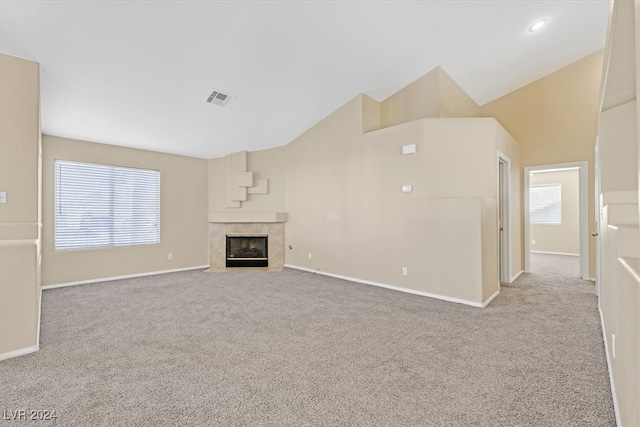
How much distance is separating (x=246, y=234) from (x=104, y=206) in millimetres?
2574

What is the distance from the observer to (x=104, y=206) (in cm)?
524

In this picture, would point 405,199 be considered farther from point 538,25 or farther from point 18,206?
point 18,206

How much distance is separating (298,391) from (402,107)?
4434 millimetres

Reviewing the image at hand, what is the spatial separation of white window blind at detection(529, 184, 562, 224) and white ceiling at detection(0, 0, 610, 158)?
4.21 metres

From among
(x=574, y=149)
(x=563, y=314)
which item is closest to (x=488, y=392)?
(x=563, y=314)

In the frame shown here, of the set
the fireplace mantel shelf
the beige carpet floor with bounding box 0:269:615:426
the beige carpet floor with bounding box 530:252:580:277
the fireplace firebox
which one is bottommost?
the beige carpet floor with bounding box 0:269:615:426

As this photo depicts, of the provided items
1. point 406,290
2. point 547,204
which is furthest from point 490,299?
point 547,204

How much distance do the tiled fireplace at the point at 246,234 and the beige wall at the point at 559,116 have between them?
4.99 meters

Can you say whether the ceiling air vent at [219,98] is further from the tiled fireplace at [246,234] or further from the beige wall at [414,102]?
the beige wall at [414,102]

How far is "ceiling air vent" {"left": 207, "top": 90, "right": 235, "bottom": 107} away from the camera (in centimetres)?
421

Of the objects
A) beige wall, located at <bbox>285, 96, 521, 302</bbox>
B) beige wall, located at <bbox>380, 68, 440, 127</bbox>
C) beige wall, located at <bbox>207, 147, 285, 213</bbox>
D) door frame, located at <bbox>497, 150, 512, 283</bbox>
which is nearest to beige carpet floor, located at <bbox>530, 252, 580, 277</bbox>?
beige wall, located at <bbox>285, 96, 521, 302</bbox>

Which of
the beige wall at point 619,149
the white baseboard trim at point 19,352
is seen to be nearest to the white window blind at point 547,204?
the beige wall at point 619,149

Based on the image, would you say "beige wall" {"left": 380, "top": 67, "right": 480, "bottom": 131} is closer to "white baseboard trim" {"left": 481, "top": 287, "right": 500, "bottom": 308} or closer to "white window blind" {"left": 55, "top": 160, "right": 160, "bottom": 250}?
"white baseboard trim" {"left": 481, "top": 287, "right": 500, "bottom": 308}

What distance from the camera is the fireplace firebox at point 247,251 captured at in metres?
6.34
